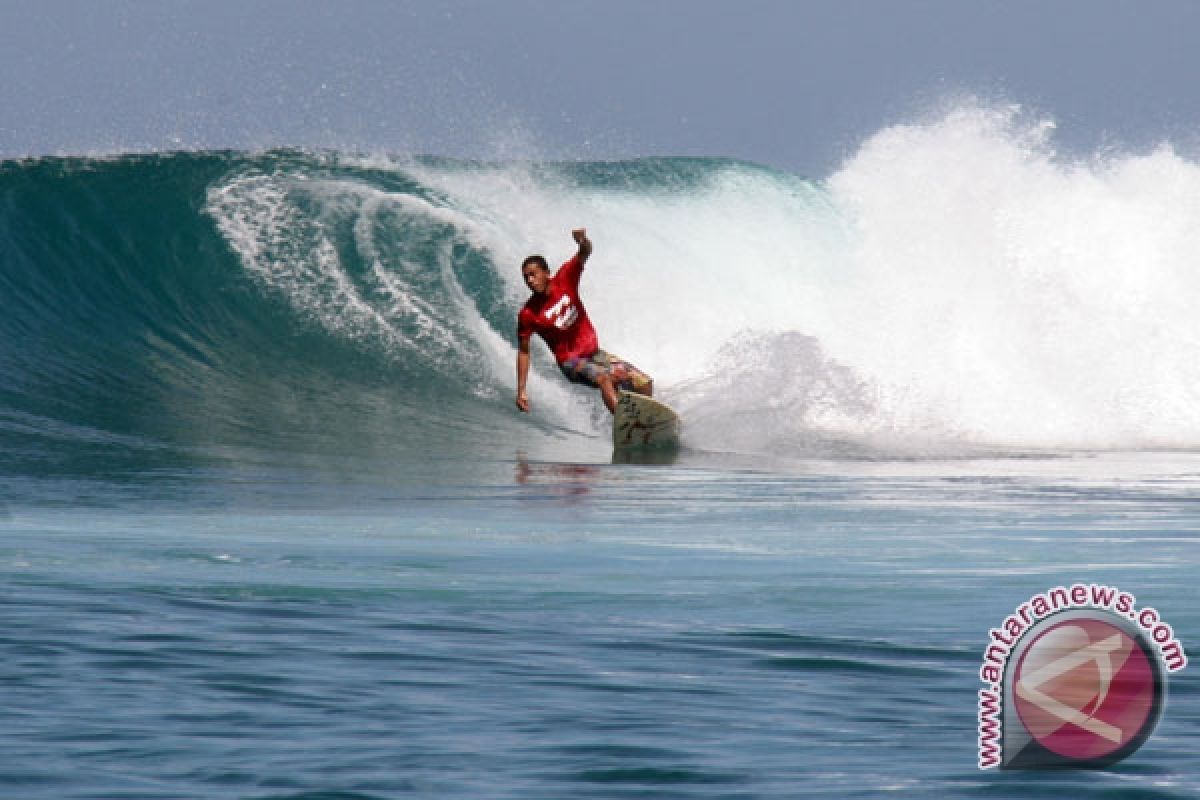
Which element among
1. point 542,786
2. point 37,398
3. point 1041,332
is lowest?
point 542,786

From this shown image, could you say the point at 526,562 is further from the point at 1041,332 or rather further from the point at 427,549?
the point at 1041,332

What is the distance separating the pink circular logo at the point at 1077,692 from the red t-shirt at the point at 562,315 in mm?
8191

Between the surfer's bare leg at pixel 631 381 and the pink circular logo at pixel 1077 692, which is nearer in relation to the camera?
the pink circular logo at pixel 1077 692

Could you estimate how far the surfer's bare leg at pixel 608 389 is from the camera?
12.7m

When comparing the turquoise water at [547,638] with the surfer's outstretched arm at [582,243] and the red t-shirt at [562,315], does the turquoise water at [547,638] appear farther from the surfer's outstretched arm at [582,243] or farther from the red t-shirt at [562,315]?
Answer: the red t-shirt at [562,315]

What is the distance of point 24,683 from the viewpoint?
5090mm

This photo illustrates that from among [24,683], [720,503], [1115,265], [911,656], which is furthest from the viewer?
[1115,265]

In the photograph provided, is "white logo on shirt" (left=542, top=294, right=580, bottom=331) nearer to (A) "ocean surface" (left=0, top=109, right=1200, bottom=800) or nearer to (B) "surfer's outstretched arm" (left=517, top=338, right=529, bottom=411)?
(B) "surfer's outstretched arm" (left=517, top=338, right=529, bottom=411)

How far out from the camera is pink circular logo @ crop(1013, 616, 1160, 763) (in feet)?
13.8

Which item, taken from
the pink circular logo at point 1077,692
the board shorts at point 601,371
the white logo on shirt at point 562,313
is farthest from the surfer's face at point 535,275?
the pink circular logo at point 1077,692

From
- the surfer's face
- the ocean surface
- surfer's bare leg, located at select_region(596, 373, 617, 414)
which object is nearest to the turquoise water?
the ocean surface

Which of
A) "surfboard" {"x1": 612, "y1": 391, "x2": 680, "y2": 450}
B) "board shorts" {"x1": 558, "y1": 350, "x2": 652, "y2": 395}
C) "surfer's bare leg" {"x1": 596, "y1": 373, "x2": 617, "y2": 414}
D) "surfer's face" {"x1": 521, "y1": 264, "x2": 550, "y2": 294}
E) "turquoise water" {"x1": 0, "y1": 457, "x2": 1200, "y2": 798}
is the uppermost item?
"surfer's face" {"x1": 521, "y1": 264, "x2": 550, "y2": 294}

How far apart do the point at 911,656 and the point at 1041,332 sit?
42.0ft

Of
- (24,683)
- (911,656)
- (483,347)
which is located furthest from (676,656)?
(483,347)
